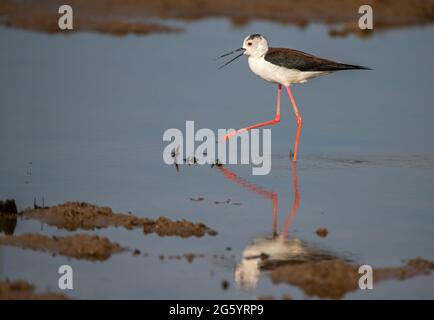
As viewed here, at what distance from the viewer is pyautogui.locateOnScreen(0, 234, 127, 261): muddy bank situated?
7.52 m

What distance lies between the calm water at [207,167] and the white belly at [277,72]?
0.77 meters

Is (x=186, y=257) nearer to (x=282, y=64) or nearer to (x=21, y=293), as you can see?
(x=21, y=293)

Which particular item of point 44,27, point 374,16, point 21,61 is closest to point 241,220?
point 21,61

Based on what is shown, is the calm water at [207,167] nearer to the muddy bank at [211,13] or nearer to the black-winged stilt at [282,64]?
the muddy bank at [211,13]

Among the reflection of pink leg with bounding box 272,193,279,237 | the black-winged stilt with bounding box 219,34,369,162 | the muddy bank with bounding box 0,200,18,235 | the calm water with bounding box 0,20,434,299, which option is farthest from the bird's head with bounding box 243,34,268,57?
the muddy bank with bounding box 0,200,18,235

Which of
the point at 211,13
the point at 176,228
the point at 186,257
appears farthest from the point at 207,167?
the point at 211,13

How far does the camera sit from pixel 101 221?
8312mm

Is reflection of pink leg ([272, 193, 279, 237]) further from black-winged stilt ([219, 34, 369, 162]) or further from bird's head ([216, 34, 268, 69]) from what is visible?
bird's head ([216, 34, 268, 69])

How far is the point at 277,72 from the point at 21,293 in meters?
5.50

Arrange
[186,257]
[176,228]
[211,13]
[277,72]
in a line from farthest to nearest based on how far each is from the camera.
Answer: [211,13] → [277,72] → [176,228] → [186,257]

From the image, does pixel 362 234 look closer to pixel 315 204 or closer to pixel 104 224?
pixel 315 204

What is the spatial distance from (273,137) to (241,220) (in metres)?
3.47

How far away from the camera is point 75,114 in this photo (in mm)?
12625

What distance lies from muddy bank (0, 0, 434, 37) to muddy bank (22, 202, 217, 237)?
9653 millimetres
